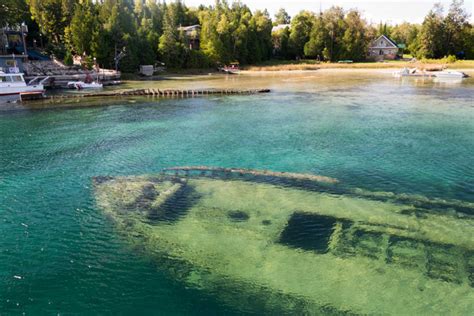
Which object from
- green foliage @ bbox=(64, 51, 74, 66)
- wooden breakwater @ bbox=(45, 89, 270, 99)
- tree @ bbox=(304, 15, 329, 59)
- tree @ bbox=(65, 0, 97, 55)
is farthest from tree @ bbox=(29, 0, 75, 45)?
tree @ bbox=(304, 15, 329, 59)

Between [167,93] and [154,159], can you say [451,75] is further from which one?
[154,159]

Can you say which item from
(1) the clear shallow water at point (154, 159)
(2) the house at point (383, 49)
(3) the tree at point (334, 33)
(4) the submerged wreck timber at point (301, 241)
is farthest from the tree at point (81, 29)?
(2) the house at point (383, 49)

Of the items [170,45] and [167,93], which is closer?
[167,93]

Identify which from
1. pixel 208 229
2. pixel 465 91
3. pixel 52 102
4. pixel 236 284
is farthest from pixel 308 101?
pixel 236 284

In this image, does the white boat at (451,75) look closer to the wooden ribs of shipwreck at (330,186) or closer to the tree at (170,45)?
the tree at (170,45)

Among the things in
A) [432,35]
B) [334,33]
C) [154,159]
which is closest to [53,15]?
[154,159]

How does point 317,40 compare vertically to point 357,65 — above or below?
above

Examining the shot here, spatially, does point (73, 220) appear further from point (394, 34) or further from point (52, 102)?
point (394, 34)
